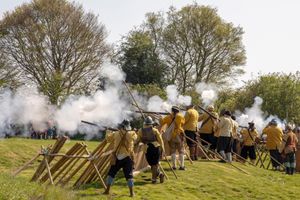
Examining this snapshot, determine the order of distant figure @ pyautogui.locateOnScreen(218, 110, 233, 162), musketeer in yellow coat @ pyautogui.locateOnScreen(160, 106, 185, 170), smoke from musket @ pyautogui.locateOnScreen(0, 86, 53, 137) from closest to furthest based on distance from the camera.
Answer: musketeer in yellow coat @ pyautogui.locateOnScreen(160, 106, 185, 170), distant figure @ pyautogui.locateOnScreen(218, 110, 233, 162), smoke from musket @ pyautogui.locateOnScreen(0, 86, 53, 137)

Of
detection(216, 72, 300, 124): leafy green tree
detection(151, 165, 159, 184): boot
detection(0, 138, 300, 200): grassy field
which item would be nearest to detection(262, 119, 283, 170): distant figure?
detection(0, 138, 300, 200): grassy field

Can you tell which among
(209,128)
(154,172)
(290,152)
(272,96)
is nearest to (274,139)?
(290,152)

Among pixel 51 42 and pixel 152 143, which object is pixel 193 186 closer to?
pixel 152 143

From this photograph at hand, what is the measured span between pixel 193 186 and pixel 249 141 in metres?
8.34

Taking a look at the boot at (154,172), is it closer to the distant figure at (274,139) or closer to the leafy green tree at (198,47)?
the distant figure at (274,139)

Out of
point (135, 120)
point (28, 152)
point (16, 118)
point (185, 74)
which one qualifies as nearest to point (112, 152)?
point (28, 152)

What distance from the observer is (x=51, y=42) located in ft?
147

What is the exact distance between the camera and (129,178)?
13.8 m

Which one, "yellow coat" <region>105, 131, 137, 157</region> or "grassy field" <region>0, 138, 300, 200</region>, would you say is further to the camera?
"yellow coat" <region>105, 131, 137, 157</region>

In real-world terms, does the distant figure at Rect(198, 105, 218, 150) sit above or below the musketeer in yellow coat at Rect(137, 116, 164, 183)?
above

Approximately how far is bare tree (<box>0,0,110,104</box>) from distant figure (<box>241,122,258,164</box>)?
21695 mm

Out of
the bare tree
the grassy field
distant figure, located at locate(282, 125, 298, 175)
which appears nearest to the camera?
the grassy field

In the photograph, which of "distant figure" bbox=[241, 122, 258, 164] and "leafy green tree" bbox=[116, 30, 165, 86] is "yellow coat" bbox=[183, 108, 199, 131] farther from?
"leafy green tree" bbox=[116, 30, 165, 86]

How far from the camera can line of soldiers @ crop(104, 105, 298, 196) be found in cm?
1413
